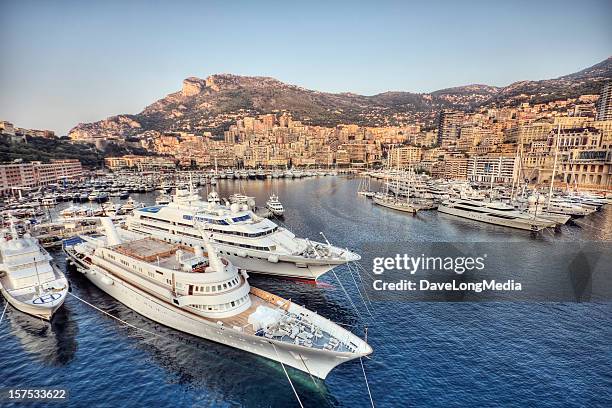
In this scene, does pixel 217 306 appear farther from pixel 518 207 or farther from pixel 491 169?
pixel 491 169

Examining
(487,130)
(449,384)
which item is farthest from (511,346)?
(487,130)

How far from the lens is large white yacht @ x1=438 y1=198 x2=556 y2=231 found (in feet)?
137

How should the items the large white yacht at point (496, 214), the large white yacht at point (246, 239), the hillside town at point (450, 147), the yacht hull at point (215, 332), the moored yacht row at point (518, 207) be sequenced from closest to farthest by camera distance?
1. the yacht hull at point (215, 332)
2. the large white yacht at point (246, 239)
3. the large white yacht at point (496, 214)
4. the moored yacht row at point (518, 207)
5. the hillside town at point (450, 147)

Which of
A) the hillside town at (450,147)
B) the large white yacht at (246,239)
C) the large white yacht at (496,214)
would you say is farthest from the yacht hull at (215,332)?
the hillside town at (450,147)

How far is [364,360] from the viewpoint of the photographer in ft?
53.7

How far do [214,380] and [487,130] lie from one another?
5474 inches

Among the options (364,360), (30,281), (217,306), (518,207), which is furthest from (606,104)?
(30,281)

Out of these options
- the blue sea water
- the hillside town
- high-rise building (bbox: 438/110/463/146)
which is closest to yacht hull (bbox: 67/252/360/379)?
the blue sea water

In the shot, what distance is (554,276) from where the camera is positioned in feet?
84.8

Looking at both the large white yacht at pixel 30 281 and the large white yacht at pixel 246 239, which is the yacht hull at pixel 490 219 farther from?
the large white yacht at pixel 30 281

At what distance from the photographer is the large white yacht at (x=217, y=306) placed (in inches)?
583

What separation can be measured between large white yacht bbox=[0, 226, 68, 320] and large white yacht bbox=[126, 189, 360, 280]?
31.3 ft

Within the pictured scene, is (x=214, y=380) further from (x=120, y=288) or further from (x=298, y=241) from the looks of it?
(x=298, y=241)

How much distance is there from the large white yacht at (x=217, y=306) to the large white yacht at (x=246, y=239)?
5.53 m
